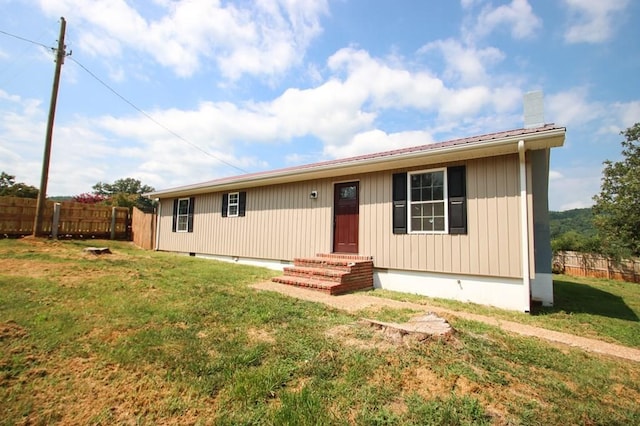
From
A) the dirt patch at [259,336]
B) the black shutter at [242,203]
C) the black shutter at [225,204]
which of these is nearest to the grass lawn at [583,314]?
the dirt patch at [259,336]

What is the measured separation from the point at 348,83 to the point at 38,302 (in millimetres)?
8974

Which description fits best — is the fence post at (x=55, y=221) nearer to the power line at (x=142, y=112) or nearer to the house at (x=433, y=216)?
the power line at (x=142, y=112)

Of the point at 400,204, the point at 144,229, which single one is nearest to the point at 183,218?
the point at 144,229

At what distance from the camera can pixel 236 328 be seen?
3.48m

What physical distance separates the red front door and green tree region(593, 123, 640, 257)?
53.1 feet

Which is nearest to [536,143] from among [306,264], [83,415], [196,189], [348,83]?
[306,264]

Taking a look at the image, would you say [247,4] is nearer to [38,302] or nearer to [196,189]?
[196,189]

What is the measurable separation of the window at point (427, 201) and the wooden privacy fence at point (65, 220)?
1406cm

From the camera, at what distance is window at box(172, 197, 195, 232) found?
12.0 metres

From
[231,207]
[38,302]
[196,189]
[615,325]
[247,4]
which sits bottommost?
[615,325]

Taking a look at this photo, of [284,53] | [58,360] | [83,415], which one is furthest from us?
[284,53]

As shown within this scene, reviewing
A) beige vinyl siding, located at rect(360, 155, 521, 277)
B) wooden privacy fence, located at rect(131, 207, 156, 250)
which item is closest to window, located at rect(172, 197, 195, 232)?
wooden privacy fence, located at rect(131, 207, 156, 250)

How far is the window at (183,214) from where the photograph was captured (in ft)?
39.4

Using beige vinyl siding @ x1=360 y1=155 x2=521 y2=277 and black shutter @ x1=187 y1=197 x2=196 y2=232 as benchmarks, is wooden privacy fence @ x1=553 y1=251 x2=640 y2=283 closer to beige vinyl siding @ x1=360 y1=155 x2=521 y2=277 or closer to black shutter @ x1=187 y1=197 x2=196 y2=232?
beige vinyl siding @ x1=360 y1=155 x2=521 y2=277
